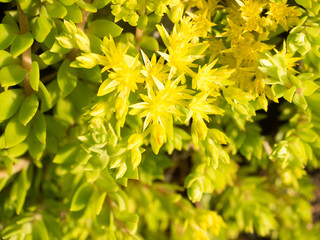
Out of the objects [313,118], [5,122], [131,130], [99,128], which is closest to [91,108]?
[99,128]

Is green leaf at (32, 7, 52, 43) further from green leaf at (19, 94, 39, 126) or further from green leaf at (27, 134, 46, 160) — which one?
green leaf at (27, 134, 46, 160)

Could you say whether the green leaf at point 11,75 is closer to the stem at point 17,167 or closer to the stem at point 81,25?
the stem at point 81,25

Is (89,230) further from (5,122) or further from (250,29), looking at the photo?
(250,29)

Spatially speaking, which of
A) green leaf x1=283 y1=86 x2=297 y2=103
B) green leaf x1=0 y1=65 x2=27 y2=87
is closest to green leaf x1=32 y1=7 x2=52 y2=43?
green leaf x1=0 y1=65 x2=27 y2=87

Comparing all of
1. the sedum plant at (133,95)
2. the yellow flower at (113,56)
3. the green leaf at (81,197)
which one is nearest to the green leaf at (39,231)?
the sedum plant at (133,95)

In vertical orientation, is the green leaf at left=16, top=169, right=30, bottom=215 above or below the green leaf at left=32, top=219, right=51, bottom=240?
above

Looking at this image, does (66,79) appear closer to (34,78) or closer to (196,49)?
(34,78)
